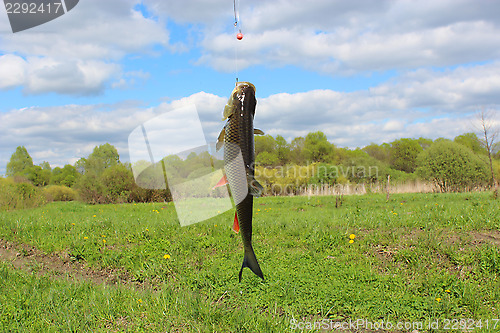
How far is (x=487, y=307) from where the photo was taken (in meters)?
4.30

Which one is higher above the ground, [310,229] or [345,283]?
[310,229]

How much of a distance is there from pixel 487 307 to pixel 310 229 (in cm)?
300

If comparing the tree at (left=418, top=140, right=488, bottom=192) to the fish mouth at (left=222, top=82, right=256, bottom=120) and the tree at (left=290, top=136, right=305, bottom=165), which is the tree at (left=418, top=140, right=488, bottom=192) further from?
the fish mouth at (left=222, top=82, right=256, bottom=120)

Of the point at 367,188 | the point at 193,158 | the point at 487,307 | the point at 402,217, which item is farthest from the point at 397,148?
the point at 487,307

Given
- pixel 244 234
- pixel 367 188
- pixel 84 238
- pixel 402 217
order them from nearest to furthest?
pixel 244 234 → pixel 84 238 → pixel 402 217 → pixel 367 188

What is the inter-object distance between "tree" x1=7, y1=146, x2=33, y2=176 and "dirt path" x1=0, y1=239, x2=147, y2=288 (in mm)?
30360

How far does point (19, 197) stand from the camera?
15078mm

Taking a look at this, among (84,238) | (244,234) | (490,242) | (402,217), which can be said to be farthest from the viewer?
(402,217)

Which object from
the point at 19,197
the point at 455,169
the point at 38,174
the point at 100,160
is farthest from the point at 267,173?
the point at 38,174

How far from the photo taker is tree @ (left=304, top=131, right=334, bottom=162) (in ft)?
120

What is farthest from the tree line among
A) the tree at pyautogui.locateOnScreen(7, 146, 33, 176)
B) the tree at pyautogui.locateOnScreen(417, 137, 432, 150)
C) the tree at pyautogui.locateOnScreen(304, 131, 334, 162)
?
the tree at pyautogui.locateOnScreen(417, 137, 432, 150)

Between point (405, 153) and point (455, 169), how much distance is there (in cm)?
1935

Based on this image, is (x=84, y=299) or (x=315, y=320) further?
(x=84, y=299)

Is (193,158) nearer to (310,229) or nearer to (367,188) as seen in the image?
(367,188)
